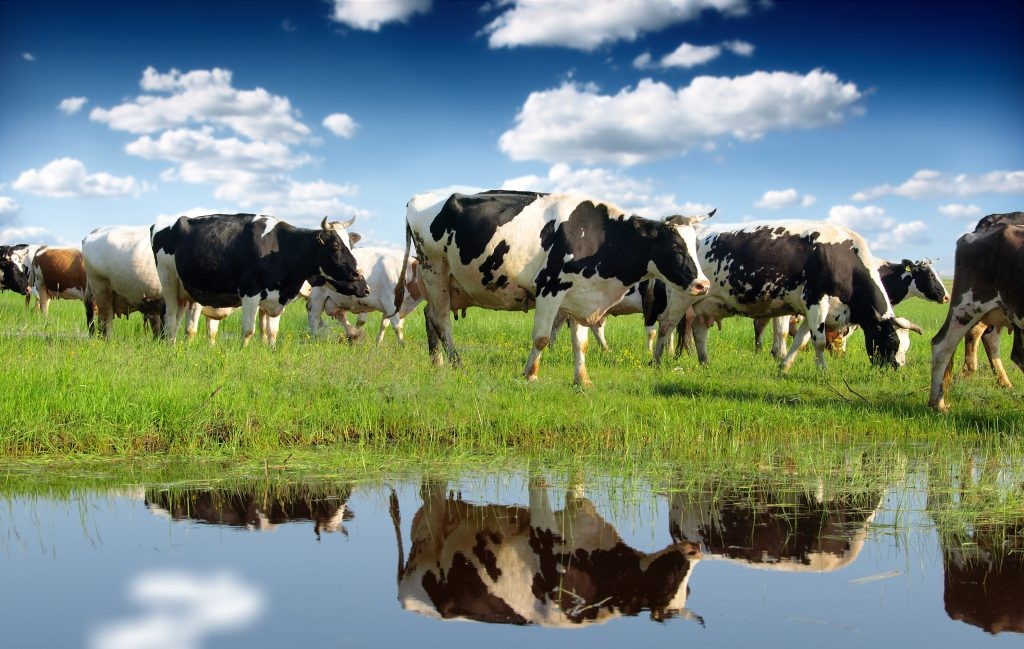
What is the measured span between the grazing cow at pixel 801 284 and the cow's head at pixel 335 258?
16.0 feet

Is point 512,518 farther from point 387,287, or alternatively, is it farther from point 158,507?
point 387,287

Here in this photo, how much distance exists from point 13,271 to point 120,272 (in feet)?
61.7

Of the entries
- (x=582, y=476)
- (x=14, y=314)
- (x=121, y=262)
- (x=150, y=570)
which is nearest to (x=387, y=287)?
(x=121, y=262)

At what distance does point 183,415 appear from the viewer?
338 inches

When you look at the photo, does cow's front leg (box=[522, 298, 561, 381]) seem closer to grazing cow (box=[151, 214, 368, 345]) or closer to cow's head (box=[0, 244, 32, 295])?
grazing cow (box=[151, 214, 368, 345])

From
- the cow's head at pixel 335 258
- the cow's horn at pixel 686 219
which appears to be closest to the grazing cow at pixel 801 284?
the cow's horn at pixel 686 219

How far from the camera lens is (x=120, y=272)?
1628 cm

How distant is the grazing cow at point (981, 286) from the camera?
10.0 meters

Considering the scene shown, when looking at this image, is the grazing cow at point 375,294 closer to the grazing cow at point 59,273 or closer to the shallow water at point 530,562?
the grazing cow at point 59,273

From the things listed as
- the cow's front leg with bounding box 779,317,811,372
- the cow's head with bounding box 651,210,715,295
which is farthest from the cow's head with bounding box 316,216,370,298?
the cow's front leg with bounding box 779,317,811,372

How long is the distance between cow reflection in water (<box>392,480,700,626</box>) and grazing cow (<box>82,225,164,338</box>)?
445 inches

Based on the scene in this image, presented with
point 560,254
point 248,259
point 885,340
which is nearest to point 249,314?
point 248,259

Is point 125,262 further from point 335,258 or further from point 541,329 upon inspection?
point 541,329

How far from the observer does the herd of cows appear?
1205 cm
